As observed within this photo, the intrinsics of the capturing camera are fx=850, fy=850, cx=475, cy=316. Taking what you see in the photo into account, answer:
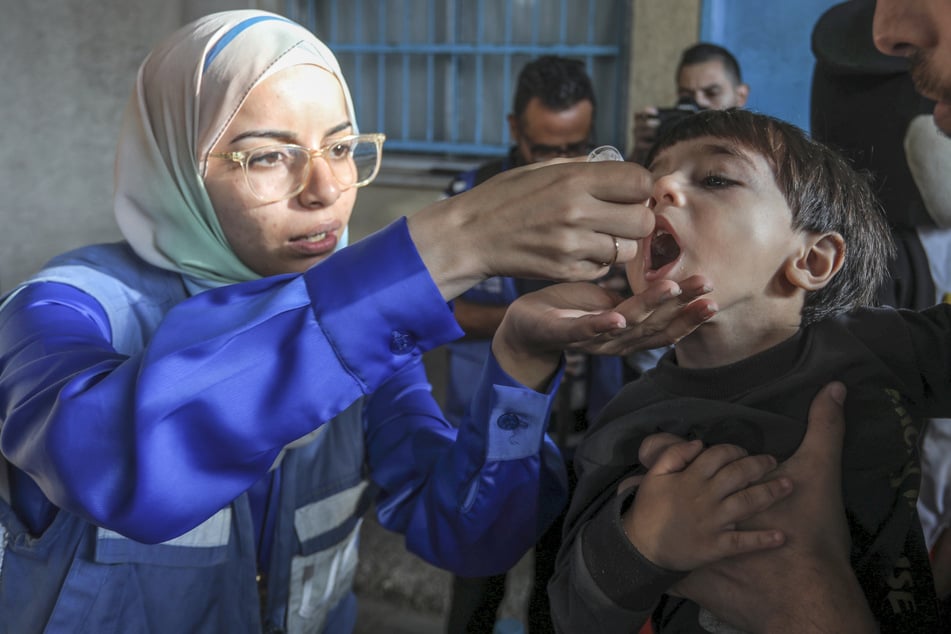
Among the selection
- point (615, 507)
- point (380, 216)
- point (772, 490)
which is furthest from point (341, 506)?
point (380, 216)

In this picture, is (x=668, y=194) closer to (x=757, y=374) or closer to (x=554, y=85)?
(x=757, y=374)

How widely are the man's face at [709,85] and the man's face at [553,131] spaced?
0.42 meters

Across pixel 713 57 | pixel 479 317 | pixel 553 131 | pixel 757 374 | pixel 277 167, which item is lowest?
pixel 479 317

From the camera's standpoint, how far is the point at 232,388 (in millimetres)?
888

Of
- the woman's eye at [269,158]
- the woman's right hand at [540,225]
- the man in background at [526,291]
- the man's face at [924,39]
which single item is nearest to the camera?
the woman's right hand at [540,225]

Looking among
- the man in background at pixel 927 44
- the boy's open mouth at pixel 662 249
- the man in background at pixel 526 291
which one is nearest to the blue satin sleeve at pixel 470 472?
the boy's open mouth at pixel 662 249

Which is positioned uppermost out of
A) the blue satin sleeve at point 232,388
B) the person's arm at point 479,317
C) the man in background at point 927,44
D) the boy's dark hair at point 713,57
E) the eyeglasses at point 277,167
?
the man in background at point 927,44

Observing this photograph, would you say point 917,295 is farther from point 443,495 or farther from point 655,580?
point 443,495

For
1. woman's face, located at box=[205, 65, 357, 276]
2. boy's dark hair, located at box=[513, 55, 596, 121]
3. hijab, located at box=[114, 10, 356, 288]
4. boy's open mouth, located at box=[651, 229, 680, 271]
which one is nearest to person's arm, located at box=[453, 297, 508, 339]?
boy's dark hair, located at box=[513, 55, 596, 121]

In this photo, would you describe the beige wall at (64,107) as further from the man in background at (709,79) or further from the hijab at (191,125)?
the hijab at (191,125)

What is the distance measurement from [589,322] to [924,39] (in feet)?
1.64

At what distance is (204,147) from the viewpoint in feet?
4.44

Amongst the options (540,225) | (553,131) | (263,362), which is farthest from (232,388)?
(553,131)

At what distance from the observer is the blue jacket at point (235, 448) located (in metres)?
0.89
